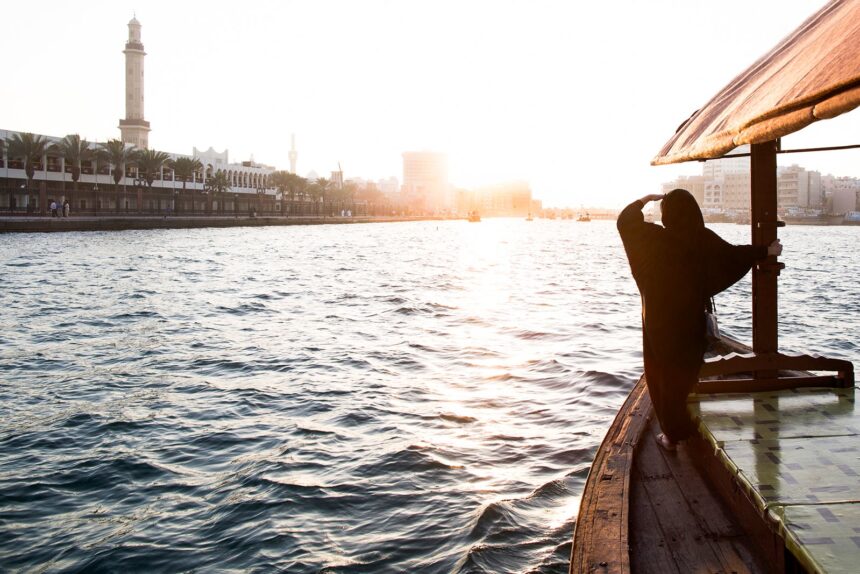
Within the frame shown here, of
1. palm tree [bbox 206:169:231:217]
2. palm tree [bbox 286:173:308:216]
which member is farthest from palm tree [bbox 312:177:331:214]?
palm tree [bbox 206:169:231:217]

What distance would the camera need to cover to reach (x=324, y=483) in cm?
666

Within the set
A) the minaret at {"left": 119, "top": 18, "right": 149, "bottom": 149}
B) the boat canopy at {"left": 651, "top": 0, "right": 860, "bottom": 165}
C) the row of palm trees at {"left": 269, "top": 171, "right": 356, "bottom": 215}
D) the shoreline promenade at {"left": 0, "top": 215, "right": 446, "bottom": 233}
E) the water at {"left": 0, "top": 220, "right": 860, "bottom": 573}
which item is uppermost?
the minaret at {"left": 119, "top": 18, "right": 149, "bottom": 149}

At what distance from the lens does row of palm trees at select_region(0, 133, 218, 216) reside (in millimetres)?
63688

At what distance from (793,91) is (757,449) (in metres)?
2.11

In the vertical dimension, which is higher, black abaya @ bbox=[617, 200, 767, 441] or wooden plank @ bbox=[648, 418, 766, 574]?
black abaya @ bbox=[617, 200, 767, 441]

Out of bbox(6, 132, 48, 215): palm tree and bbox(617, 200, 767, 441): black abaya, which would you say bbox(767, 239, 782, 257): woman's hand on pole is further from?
bbox(6, 132, 48, 215): palm tree

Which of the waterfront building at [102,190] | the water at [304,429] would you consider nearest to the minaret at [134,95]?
the waterfront building at [102,190]

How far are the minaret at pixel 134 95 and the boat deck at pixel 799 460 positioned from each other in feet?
427

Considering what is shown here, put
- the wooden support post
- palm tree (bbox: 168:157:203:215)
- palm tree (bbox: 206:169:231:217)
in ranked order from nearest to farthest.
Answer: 1. the wooden support post
2. palm tree (bbox: 168:157:203:215)
3. palm tree (bbox: 206:169:231:217)

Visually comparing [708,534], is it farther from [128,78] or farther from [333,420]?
[128,78]

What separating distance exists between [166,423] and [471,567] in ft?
16.4

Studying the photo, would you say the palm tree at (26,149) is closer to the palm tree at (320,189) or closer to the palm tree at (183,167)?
the palm tree at (183,167)

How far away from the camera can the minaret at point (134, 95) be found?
12388 centimetres

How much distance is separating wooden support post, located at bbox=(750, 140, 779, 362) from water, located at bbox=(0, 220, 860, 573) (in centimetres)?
209
